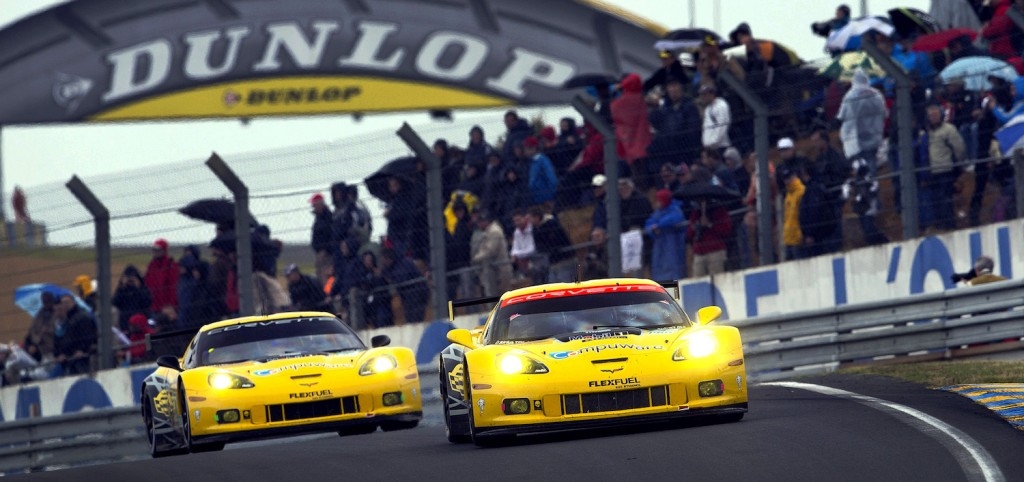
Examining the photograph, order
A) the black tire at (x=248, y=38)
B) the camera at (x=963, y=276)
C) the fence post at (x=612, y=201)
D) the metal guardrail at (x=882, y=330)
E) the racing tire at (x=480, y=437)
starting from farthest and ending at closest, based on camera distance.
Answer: the black tire at (x=248, y=38) → the fence post at (x=612, y=201) → the camera at (x=963, y=276) → the metal guardrail at (x=882, y=330) → the racing tire at (x=480, y=437)

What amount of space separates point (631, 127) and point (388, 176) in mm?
2441

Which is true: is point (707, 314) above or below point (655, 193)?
below

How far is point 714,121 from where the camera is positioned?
18.0 m

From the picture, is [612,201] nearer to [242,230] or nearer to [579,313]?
[242,230]

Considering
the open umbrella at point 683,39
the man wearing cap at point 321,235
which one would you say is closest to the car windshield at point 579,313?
the man wearing cap at point 321,235

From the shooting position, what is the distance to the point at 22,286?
2212cm

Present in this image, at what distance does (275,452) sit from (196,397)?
1.69 m

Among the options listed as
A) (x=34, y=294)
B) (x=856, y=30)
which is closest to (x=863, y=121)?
(x=856, y=30)

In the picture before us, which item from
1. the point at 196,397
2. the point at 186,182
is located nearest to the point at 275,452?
the point at 196,397

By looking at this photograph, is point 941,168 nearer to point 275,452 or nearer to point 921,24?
point 921,24

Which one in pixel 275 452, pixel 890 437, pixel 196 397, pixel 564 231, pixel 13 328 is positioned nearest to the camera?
pixel 890 437

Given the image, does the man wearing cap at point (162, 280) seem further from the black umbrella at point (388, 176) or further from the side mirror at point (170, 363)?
the side mirror at point (170, 363)

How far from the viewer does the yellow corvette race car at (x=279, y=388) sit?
13.8 m

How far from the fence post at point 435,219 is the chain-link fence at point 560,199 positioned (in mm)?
29
